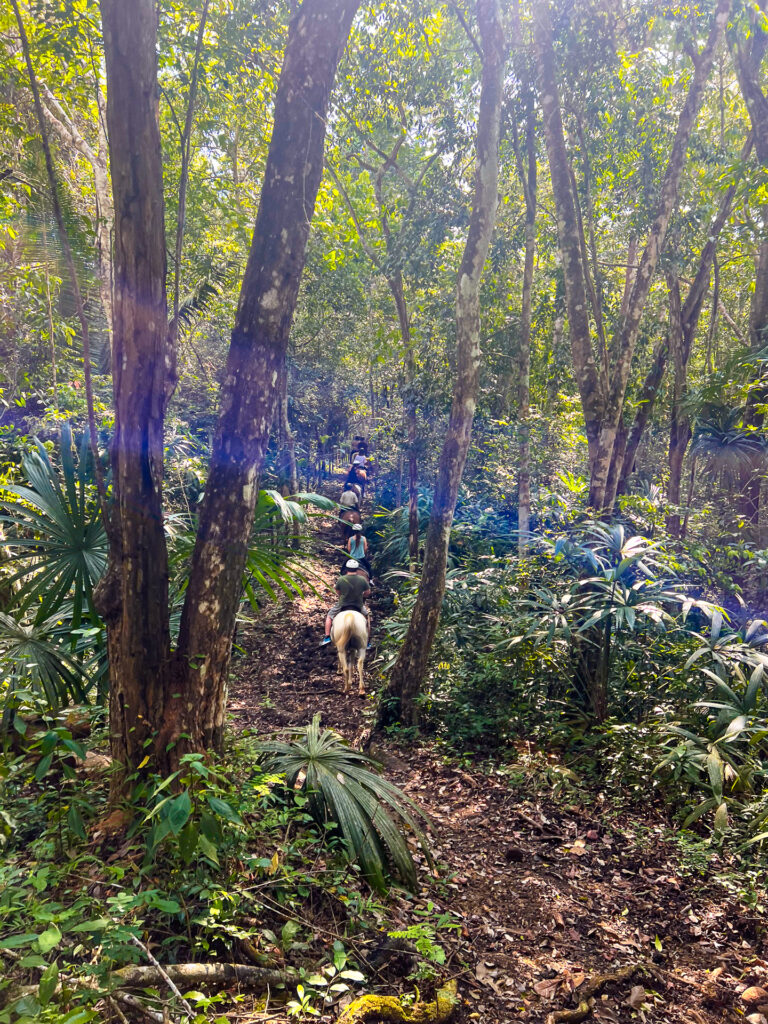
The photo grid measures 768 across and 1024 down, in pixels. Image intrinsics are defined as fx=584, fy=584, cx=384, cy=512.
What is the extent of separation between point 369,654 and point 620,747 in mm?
4535

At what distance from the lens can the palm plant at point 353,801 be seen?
308 centimetres

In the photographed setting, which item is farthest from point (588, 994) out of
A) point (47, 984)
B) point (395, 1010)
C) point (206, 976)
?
point (47, 984)

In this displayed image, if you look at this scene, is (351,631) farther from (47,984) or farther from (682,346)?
(682,346)

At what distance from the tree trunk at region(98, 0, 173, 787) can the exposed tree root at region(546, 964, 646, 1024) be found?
2.14 m

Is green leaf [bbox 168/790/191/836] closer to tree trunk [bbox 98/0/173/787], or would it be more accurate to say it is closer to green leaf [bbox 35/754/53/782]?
green leaf [bbox 35/754/53/782]

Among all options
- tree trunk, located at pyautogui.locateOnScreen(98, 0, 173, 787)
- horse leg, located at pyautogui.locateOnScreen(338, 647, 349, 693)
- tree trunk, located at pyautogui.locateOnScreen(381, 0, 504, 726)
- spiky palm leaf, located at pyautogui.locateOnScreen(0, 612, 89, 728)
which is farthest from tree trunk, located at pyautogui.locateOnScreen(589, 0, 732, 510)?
spiky palm leaf, located at pyautogui.locateOnScreen(0, 612, 89, 728)

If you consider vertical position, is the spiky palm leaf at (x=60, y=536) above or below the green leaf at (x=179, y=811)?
above

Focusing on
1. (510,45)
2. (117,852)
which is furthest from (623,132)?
(117,852)

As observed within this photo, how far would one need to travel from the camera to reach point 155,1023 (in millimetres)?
1918

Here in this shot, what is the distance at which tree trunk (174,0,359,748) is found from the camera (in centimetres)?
308

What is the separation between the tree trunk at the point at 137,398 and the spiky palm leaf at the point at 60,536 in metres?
0.68

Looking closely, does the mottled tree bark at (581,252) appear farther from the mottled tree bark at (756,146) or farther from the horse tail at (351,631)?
the horse tail at (351,631)

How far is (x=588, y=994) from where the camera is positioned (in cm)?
267

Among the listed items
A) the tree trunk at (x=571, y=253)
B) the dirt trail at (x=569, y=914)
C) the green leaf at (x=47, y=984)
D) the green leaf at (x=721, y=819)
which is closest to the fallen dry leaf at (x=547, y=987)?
the dirt trail at (x=569, y=914)
